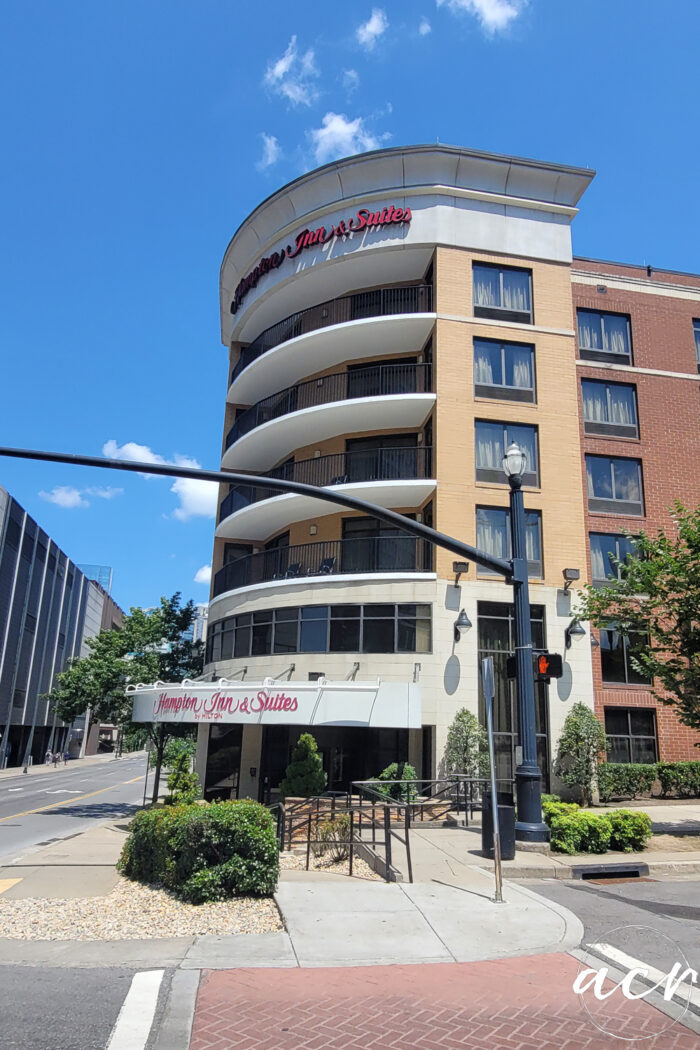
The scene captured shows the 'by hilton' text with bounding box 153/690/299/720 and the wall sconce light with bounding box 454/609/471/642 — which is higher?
the wall sconce light with bounding box 454/609/471/642

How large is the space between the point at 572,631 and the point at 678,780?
494cm

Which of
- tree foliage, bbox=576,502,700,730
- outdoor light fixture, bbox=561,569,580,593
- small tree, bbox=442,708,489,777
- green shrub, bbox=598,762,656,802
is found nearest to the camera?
tree foliage, bbox=576,502,700,730

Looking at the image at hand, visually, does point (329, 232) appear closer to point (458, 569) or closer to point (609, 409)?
point (609, 409)

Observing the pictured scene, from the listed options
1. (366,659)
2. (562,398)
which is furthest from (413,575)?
(562,398)

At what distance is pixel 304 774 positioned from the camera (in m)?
18.2

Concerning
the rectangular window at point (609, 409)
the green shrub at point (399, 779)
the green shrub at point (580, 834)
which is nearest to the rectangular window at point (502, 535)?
the rectangular window at point (609, 409)

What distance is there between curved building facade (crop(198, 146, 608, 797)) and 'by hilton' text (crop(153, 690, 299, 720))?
8.63 feet

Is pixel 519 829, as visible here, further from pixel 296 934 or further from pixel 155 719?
pixel 155 719

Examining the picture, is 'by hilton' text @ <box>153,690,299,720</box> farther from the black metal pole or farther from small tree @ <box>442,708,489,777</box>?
the black metal pole

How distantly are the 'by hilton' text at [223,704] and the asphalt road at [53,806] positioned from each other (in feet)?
13.4

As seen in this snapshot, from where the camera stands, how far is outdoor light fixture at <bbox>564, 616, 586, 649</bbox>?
20.1 metres

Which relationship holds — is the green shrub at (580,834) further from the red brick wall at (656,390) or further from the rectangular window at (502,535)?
the red brick wall at (656,390)

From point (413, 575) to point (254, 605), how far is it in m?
5.38

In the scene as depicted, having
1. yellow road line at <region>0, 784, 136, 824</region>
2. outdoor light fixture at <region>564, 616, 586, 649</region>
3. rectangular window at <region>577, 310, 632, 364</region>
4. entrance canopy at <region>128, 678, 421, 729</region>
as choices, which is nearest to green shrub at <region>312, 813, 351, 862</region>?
entrance canopy at <region>128, 678, 421, 729</region>
